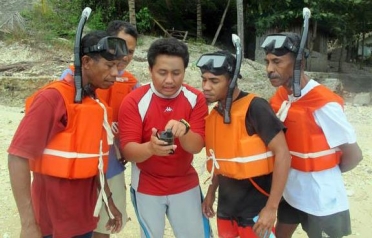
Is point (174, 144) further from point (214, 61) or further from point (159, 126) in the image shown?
point (214, 61)

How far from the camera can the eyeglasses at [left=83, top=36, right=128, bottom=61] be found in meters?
2.45

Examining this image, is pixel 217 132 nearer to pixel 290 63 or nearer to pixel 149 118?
pixel 149 118

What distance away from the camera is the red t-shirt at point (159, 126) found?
2.76 m

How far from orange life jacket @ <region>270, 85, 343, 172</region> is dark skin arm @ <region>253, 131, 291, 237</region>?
0.72ft

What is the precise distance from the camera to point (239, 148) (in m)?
2.58

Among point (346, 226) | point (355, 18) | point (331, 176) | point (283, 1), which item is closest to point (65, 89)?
point (331, 176)

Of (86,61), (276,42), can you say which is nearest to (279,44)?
(276,42)

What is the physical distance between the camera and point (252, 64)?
16766mm

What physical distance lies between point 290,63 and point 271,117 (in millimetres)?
430

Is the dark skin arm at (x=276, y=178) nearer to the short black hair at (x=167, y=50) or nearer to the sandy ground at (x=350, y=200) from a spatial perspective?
the short black hair at (x=167, y=50)

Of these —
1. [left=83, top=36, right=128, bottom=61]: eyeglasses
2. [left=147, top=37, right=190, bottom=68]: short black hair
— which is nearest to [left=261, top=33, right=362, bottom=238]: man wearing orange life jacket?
[left=147, top=37, right=190, bottom=68]: short black hair

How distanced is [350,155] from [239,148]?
0.78 meters

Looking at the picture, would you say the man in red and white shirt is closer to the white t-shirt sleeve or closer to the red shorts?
the red shorts

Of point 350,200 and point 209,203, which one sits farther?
point 350,200
